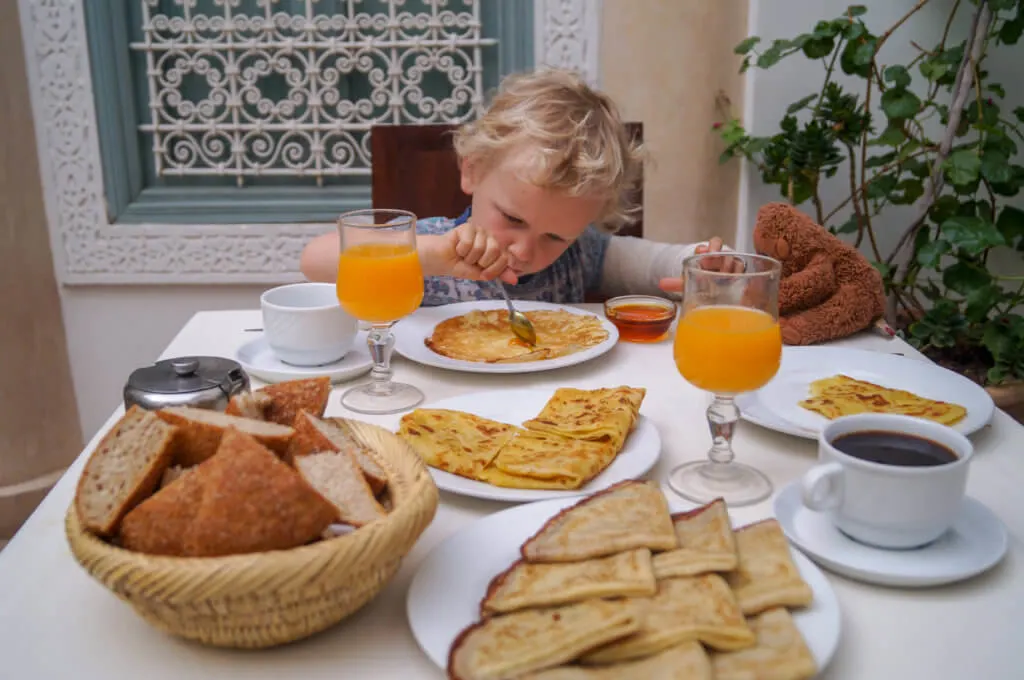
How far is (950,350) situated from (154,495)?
219cm

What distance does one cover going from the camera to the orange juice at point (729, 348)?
0.88 m

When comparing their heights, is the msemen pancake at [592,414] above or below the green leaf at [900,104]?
below

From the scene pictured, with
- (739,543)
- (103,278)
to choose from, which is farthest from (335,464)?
(103,278)

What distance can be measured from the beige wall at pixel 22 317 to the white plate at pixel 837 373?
220 centimetres

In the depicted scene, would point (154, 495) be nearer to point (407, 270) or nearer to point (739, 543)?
point (739, 543)

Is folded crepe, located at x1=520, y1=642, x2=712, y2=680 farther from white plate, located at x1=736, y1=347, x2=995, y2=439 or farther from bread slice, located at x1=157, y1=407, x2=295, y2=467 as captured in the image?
white plate, located at x1=736, y1=347, x2=995, y2=439

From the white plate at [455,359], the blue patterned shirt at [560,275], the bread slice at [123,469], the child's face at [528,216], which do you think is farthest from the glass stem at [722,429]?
the blue patterned shirt at [560,275]

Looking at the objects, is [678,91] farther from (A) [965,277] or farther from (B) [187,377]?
(B) [187,377]

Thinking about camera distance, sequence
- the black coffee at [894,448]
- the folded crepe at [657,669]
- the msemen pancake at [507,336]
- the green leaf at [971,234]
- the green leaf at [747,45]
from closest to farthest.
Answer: the folded crepe at [657,669]
the black coffee at [894,448]
the msemen pancake at [507,336]
the green leaf at [971,234]
the green leaf at [747,45]

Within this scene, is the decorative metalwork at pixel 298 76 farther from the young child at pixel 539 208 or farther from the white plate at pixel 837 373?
the white plate at pixel 837 373

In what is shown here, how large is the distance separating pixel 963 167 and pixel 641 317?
3.85 ft

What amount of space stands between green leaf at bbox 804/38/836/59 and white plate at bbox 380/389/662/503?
150 centimetres

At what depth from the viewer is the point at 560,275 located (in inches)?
→ 76.5

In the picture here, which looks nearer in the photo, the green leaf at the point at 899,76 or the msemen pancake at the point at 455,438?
the msemen pancake at the point at 455,438
